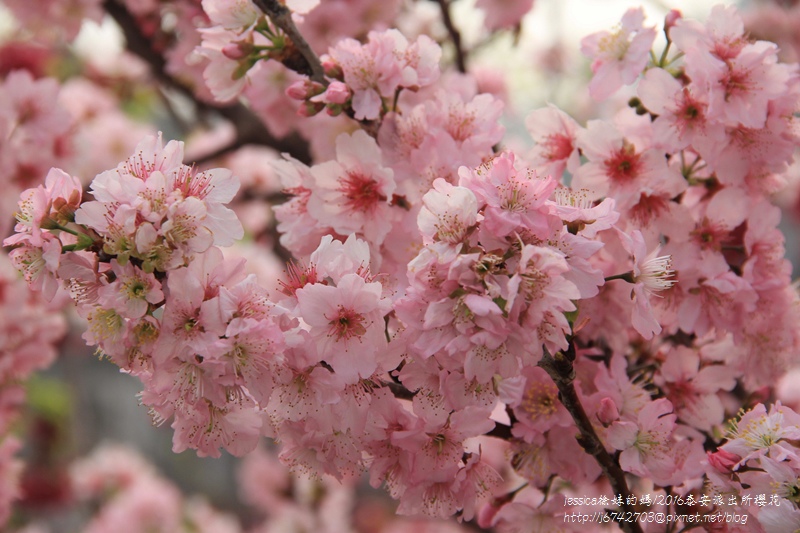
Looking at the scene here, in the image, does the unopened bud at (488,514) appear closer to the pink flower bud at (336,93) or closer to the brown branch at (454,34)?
the pink flower bud at (336,93)

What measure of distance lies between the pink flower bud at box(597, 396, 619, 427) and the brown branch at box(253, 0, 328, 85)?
599 millimetres

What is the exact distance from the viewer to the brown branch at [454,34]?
171cm

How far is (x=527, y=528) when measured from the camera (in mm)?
1023

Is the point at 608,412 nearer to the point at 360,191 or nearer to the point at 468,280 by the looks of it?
the point at 468,280

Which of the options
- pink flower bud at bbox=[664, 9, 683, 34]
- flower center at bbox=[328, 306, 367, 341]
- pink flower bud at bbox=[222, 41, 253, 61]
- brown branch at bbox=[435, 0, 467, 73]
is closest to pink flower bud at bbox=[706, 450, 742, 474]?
flower center at bbox=[328, 306, 367, 341]

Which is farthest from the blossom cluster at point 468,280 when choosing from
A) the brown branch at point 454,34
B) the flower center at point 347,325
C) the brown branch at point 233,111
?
the brown branch at point 233,111

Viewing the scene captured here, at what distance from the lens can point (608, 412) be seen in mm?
912

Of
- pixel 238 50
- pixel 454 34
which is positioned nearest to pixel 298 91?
pixel 238 50

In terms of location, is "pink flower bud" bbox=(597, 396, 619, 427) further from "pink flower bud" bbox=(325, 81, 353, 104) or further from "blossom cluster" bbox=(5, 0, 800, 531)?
"pink flower bud" bbox=(325, 81, 353, 104)

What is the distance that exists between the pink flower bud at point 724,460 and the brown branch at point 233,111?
4.61 ft

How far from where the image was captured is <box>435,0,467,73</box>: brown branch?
1.71 metres

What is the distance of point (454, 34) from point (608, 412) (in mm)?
1146

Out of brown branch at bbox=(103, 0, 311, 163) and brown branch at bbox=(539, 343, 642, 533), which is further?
brown branch at bbox=(103, 0, 311, 163)

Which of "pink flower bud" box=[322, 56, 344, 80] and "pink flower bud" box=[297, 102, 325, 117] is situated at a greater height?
"pink flower bud" box=[322, 56, 344, 80]
